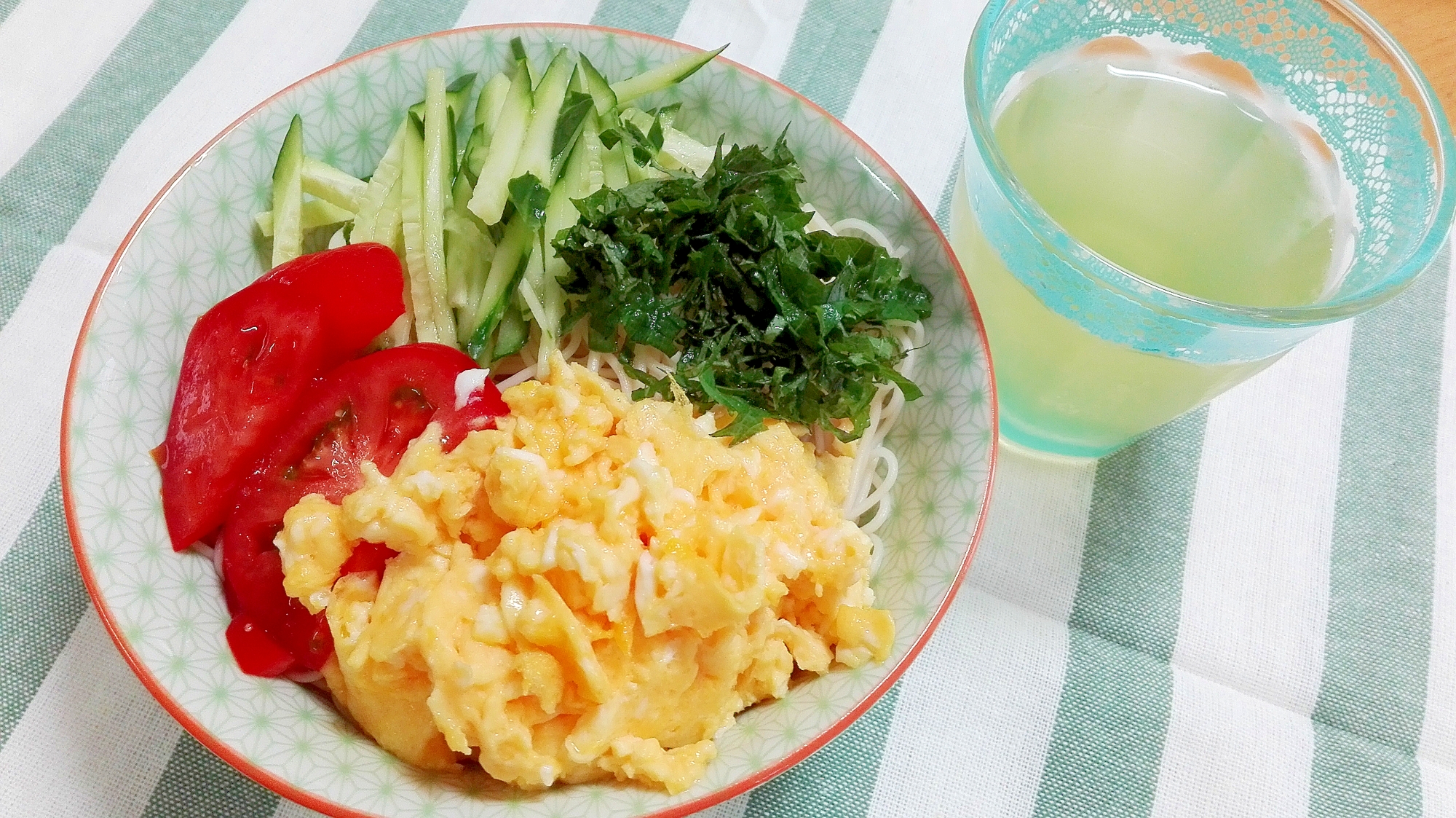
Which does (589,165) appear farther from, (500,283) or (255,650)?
(255,650)

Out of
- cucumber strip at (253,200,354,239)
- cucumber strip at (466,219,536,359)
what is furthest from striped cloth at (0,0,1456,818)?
cucumber strip at (466,219,536,359)

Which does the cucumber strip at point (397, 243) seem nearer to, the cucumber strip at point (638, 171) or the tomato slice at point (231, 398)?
the tomato slice at point (231, 398)

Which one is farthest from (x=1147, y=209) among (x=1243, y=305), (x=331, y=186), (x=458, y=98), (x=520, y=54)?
(x=331, y=186)

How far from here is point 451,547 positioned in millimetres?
1774

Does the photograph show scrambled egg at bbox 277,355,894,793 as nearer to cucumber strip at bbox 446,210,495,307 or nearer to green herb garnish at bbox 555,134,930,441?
green herb garnish at bbox 555,134,930,441

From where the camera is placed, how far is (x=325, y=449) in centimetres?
187

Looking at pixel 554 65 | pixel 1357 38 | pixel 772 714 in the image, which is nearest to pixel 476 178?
pixel 554 65

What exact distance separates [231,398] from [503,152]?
0.84 metres

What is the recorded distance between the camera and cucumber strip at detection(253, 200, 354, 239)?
2.18 m

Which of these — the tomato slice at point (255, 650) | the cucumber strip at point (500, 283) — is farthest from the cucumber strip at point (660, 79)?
the tomato slice at point (255, 650)

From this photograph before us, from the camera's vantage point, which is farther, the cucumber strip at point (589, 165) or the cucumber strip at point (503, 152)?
the cucumber strip at point (589, 165)

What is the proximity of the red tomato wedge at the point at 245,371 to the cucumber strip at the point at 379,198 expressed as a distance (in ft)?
0.76

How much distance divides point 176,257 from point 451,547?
0.98 m

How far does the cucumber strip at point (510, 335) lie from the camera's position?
7.02 feet
